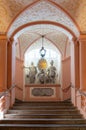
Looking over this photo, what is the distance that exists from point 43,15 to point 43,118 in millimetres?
3662

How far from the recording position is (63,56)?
1467cm

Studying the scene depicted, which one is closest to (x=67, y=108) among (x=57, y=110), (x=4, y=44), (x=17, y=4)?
(x=57, y=110)

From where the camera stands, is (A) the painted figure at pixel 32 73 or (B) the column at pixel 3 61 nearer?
(B) the column at pixel 3 61

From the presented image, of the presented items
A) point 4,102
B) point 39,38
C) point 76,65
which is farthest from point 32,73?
point 4,102

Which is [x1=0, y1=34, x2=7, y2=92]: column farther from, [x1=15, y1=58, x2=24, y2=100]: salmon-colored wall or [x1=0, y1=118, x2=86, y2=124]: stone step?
[x1=15, y1=58, x2=24, y2=100]: salmon-colored wall

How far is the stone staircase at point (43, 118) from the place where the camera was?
23.9 ft

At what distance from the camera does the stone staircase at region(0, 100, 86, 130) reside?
7277mm

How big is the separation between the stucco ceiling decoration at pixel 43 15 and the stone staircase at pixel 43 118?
2.87m

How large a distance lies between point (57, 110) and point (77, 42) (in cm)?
277

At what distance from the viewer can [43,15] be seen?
32.0 feet

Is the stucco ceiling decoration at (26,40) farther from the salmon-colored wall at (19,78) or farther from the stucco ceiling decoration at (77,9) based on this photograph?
the stucco ceiling decoration at (77,9)

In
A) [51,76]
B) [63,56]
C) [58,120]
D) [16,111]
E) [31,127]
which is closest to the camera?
[31,127]

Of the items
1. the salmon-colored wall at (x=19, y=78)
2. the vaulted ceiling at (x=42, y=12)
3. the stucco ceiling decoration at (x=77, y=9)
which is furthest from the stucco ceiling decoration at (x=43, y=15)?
the salmon-colored wall at (x=19, y=78)

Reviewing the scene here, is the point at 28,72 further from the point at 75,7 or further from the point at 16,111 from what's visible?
the point at 75,7
